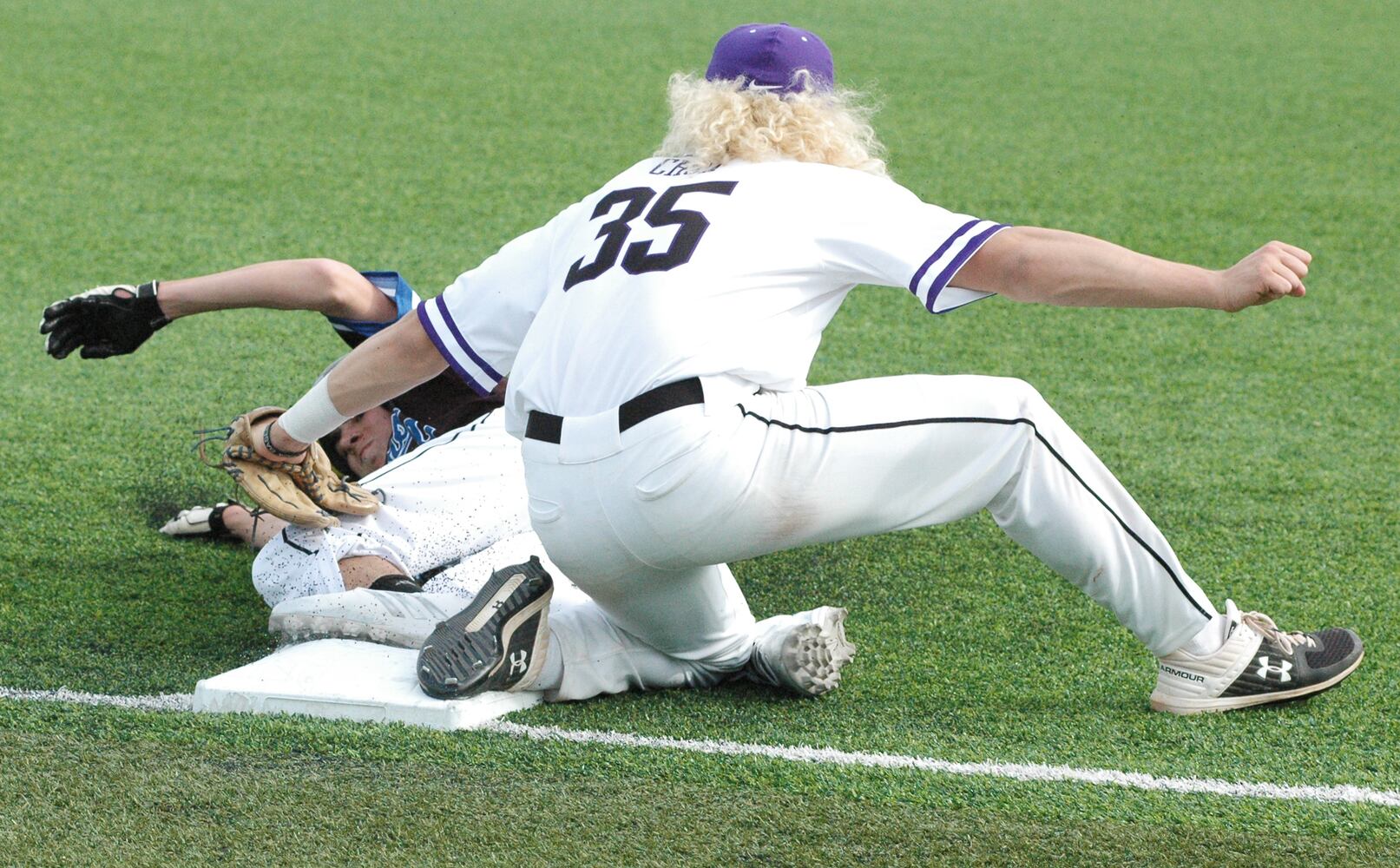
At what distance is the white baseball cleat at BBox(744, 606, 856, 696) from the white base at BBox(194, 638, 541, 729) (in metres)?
0.48

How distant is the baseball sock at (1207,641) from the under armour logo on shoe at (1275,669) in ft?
0.34

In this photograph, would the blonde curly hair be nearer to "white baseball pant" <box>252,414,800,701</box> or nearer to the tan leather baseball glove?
"white baseball pant" <box>252,414,800,701</box>

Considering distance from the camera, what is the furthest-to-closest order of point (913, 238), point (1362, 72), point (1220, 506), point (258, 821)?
point (1362, 72) < point (1220, 506) < point (913, 238) < point (258, 821)

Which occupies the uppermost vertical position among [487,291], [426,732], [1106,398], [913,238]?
[913,238]

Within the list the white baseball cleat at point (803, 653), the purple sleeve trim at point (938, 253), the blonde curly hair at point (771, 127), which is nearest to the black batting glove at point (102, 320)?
the blonde curly hair at point (771, 127)

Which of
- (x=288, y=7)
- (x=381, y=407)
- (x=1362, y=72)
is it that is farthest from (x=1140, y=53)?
(x=381, y=407)

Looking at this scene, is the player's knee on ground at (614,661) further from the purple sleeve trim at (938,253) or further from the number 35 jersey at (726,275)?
the purple sleeve trim at (938,253)

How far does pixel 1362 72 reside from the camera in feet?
39.7

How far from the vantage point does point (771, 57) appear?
303 cm

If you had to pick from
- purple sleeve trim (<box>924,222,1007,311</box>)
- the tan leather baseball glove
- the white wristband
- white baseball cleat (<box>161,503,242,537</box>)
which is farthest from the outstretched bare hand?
white baseball cleat (<box>161,503,242,537</box>)

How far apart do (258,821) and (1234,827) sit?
158cm

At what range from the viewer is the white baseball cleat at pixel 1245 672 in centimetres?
309

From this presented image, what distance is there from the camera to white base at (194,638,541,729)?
2943 millimetres

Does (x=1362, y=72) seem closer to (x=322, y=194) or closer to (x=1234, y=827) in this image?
(x=322, y=194)
